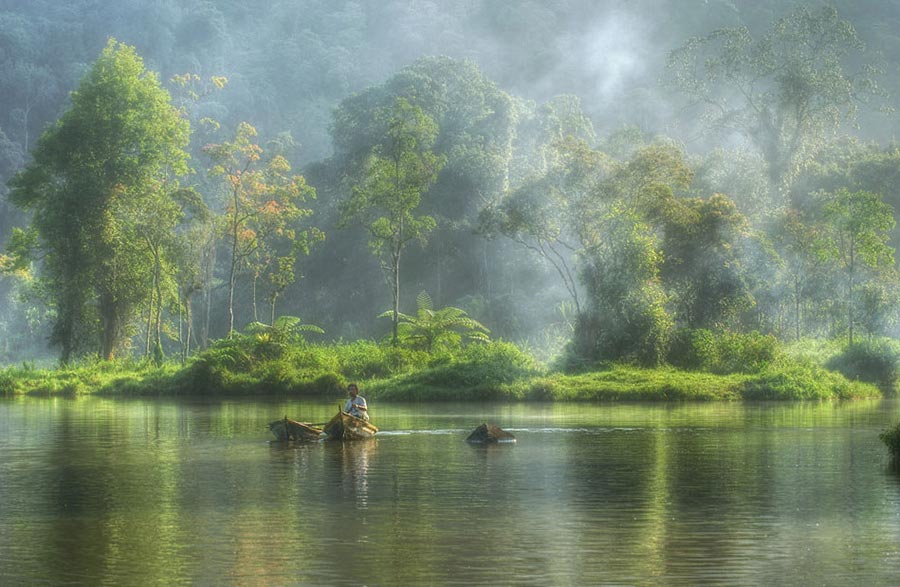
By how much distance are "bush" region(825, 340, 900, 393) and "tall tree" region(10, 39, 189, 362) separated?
3322cm

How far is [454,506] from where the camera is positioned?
69.7 feet

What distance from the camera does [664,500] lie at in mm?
22062

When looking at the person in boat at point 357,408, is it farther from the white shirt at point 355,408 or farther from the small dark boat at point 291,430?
the small dark boat at point 291,430

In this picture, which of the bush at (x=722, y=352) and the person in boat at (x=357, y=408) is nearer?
the person in boat at (x=357, y=408)

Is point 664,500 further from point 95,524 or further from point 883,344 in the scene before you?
point 883,344

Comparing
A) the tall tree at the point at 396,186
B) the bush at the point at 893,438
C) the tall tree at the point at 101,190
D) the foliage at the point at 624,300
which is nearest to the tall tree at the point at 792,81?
the foliage at the point at 624,300

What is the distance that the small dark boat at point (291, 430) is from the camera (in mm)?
33331

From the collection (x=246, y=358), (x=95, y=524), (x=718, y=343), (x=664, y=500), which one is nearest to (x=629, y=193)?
(x=718, y=343)

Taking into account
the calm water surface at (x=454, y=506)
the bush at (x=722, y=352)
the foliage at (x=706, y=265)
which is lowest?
the calm water surface at (x=454, y=506)

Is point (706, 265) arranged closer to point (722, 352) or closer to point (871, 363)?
point (722, 352)

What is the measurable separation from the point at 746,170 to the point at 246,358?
31.0m

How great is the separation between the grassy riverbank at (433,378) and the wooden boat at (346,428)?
19.6 m

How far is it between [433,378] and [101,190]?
2291cm

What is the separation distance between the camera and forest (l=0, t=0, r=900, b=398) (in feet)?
194
